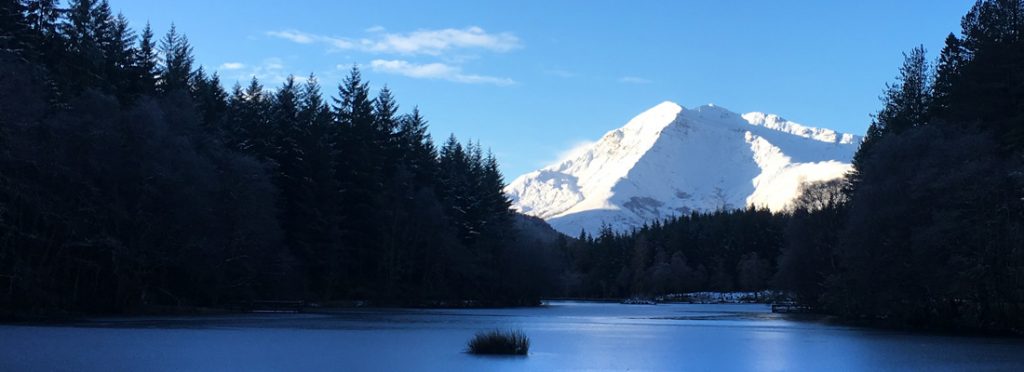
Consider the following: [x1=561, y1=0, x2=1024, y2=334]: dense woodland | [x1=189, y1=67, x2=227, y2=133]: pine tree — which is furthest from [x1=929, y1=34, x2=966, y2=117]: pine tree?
[x1=189, y1=67, x2=227, y2=133]: pine tree

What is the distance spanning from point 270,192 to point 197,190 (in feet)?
37.3

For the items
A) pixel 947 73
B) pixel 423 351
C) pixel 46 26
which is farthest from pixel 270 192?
pixel 947 73

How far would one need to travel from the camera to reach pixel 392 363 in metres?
25.7

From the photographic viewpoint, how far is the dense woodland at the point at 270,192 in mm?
47500

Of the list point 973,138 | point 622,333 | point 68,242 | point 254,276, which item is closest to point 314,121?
point 254,276

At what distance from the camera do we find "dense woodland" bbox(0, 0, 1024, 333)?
47500 millimetres

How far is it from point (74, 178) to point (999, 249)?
46123 mm

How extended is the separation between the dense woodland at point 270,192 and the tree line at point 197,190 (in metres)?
0.18

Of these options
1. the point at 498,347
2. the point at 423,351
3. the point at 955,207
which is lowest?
the point at 423,351

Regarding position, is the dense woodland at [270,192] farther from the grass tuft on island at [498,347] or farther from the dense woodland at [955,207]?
the grass tuft on island at [498,347]

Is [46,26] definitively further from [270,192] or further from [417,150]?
[417,150]

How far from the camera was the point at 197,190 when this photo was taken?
57.0 m

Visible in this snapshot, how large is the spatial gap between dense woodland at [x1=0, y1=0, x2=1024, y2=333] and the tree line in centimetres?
18

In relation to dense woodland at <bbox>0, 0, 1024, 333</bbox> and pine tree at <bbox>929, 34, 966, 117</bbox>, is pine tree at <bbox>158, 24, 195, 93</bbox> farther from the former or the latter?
pine tree at <bbox>929, 34, 966, 117</bbox>
